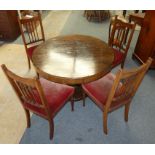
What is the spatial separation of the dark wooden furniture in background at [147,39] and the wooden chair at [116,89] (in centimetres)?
116

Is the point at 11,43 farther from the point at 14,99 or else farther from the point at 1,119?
the point at 1,119

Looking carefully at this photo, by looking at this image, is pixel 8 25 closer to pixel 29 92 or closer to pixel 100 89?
pixel 29 92

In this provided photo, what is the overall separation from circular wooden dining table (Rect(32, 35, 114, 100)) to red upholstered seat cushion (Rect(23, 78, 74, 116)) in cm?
13

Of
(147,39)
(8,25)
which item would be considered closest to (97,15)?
(147,39)

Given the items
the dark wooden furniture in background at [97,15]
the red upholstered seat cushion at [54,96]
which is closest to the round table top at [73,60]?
the red upholstered seat cushion at [54,96]

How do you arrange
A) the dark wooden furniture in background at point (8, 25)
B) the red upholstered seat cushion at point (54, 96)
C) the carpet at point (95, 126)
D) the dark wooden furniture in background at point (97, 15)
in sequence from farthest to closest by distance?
the dark wooden furniture in background at point (97, 15) → the dark wooden furniture in background at point (8, 25) → the carpet at point (95, 126) → the red upholstered seat cushion at point (54, 96)

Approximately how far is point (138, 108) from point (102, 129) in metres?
0.62

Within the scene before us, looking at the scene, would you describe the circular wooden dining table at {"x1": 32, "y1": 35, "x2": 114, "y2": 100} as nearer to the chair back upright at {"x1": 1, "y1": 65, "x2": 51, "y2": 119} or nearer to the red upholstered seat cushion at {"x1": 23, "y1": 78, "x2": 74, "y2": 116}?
the red upholstered seat cushion at {"x1": 23, "y1": 78, "x2": 74, "y2": 116}

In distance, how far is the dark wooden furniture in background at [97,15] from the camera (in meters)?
4.64

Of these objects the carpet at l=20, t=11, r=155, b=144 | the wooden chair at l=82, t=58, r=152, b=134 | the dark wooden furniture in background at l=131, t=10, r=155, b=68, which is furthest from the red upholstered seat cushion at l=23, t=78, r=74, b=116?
the dark wooden furniture in background at l=131, t=10, r=155, b=68

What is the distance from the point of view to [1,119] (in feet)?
7.32

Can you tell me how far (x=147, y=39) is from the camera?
2830 millimetres

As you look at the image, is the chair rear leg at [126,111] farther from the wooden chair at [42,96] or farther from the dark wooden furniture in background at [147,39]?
the dark wooden furniture in background at [147,39]

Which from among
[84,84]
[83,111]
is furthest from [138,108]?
[84,84]
